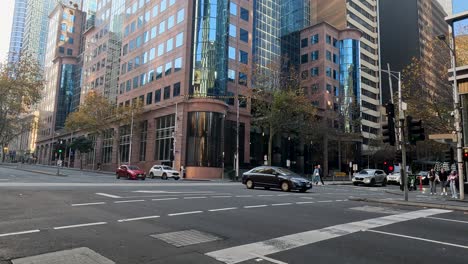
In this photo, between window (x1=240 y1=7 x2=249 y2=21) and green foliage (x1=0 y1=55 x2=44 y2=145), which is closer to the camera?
green foliage (x1=0 y1=55 x2=44 y2=145)

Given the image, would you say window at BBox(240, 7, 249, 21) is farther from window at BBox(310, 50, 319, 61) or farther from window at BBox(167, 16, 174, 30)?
window at BBox(310, 50, 319, 61)

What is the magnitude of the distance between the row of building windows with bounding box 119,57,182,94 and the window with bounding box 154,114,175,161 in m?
6.65

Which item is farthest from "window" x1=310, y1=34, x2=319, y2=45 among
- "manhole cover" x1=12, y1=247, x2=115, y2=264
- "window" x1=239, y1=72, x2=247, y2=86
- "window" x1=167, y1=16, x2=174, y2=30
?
"manhole cover" x1=12, y1=247, x2=115, y2=264

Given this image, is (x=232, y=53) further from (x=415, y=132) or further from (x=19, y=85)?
(x=415, y=132)

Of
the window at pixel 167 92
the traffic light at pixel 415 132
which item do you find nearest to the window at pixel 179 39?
the window at pixel 167 92

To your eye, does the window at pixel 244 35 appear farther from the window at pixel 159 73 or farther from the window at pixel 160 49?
the window at pixel 159 73

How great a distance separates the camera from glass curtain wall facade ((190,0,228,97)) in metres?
48.3

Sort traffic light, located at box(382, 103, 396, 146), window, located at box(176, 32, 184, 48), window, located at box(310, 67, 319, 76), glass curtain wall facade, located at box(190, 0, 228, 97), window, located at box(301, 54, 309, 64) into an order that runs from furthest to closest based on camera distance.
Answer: window, located at box(301, 54, 309, 64)
window, located at box(310, 67, 319, 76)
window, located at box(176, 32, 184, 48)
glass curtain wall facade, located at box(190, 0, 228, 97)
traffic light, located at box(382, 103, 396, 146)

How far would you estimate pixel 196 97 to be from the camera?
4778cm

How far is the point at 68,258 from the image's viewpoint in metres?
5.61

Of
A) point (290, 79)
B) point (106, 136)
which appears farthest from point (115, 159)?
point (290, 79)

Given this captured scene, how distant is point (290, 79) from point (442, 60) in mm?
20636

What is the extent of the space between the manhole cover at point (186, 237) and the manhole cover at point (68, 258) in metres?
1.46

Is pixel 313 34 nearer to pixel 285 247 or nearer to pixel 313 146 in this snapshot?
pixel 313 146
